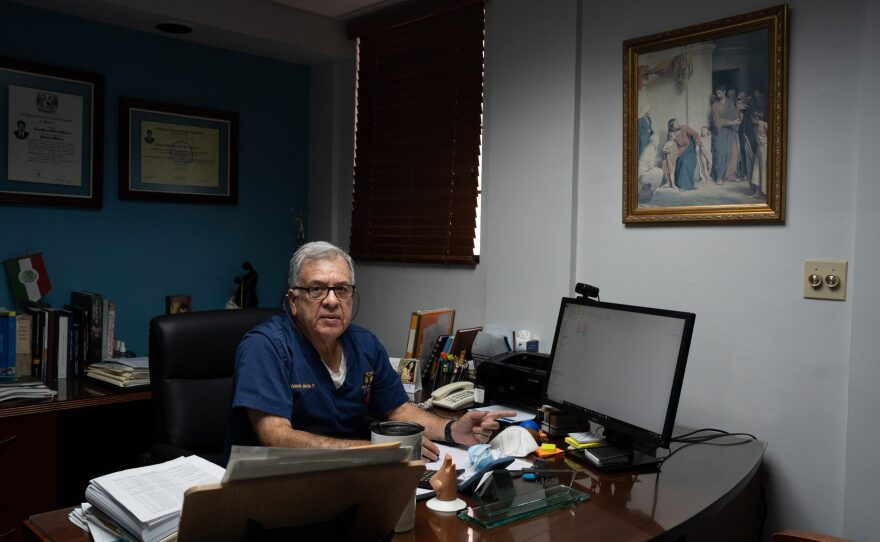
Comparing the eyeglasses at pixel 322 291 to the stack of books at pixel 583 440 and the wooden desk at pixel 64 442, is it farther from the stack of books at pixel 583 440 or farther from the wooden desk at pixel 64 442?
the wooden desk at pixel 64 442

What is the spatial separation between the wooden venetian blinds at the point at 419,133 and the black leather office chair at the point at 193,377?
4.26ft

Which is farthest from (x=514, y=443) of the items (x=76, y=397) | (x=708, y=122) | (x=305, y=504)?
(x=76, y=397)

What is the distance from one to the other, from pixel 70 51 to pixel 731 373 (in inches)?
121

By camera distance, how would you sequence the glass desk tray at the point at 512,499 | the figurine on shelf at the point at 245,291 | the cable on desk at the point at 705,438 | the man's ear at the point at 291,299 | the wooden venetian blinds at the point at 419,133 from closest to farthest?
the glass desk tray at the point at 512,499, the man's ear at the point at 291,299, the cable on desk at the point at 705,438, the wooden venetian blinds at the point at 419,133, the figurine on shelf at the point at 245,291

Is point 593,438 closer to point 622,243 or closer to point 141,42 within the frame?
point 622,243

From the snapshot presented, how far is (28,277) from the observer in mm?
2984

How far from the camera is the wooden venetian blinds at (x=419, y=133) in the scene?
3168mm

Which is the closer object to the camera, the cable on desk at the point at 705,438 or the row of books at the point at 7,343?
the cable on desk at the point at 705,438

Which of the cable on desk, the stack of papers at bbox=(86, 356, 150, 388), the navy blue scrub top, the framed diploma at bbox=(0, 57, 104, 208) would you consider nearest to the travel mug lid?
the navy blue scrub top

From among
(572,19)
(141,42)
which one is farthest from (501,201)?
(141,42)

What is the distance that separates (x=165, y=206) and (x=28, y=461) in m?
1.41

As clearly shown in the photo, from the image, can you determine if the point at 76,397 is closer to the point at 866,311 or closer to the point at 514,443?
the point at 514,443

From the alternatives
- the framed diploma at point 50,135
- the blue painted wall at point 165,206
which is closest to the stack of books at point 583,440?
the blue painted wall at point 165,206

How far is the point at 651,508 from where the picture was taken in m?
1.50
